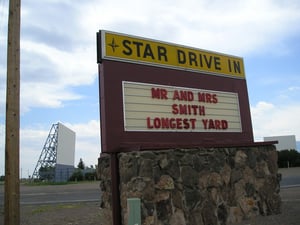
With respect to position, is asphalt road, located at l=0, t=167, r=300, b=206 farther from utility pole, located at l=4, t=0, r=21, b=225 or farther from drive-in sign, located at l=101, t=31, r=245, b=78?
utility pole, located at l=4, t=0, r=21, b=225

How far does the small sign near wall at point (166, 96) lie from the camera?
32.1 ft

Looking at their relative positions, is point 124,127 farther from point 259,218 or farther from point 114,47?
point 259,218

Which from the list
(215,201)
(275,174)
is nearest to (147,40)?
(215,201)

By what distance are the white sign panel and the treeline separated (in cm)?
4267

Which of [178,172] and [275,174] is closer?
[178,172]

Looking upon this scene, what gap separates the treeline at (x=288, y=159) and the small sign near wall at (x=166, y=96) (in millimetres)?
42272

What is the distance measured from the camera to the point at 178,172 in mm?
9875

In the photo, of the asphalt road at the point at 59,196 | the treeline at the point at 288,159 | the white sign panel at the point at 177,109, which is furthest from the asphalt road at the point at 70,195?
the treeline at the point at 288,159

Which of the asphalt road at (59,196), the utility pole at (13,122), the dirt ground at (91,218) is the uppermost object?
the utility pole at (13,122)

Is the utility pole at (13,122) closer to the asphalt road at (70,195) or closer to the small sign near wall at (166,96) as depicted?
the small sign near wall at (166,96)

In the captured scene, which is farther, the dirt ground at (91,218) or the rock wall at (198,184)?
the dirt ground at (91,218)

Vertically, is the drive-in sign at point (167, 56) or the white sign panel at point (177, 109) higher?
the drive-in sign at point (167, 56)

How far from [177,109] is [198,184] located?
193 cm

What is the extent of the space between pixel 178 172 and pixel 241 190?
7.29ft
